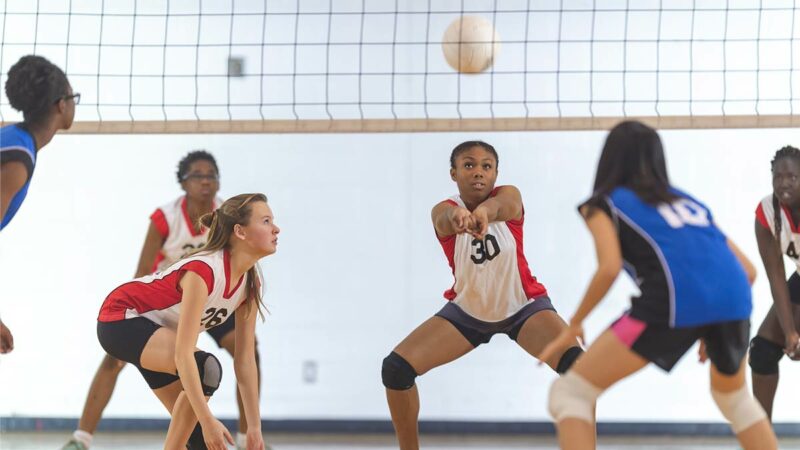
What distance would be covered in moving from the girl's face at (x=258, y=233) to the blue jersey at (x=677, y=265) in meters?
1.32

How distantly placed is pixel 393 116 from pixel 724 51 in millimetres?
2093

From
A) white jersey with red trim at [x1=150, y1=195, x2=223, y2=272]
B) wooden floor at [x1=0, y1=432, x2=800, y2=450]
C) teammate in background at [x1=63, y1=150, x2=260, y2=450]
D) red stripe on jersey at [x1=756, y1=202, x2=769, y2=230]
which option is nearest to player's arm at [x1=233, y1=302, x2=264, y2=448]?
teammate in background at [x1=63, y1=150, x2=260, y2=450]

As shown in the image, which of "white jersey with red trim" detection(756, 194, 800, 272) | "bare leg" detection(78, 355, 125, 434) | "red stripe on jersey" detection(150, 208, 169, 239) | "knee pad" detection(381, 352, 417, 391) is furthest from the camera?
"red stripe on jersey" detection(150, 208, 169, 239)

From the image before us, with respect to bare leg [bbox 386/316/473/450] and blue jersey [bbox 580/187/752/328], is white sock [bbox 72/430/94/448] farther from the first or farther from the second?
blue jersey [bbox 580/187/752/328]

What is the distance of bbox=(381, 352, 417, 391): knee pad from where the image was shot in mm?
4129

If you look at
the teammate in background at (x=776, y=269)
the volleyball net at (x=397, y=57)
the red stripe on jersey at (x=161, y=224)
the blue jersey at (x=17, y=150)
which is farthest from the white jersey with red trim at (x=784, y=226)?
the blue jersey at (x=17, y=150)

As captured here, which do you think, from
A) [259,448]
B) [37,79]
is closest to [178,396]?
[259,448]

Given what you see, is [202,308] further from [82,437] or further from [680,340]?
[82,437]

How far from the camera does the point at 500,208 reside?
4.12 m

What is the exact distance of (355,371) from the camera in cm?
641

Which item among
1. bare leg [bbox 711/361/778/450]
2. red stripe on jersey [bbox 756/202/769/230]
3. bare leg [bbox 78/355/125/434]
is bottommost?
bare leg [bbox 78/355/125/434]

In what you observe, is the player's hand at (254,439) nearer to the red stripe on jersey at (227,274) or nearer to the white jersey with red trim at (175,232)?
the red stripe on jersey at (227,274)

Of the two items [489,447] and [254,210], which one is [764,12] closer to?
[489,447]

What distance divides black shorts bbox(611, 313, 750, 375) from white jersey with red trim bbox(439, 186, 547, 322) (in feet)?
4.14
